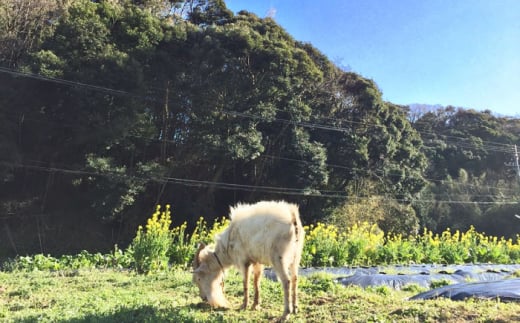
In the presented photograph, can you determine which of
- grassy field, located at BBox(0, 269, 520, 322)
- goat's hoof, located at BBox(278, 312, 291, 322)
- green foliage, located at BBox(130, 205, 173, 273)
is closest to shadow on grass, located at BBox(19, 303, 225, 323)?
grassy field, located at BBox(0, 269, 520, 322)

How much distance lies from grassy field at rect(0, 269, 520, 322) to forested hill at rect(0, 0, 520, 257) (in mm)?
9729

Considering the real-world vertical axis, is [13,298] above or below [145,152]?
below

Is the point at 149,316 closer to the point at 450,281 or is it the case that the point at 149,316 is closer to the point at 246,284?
the point at 246,284

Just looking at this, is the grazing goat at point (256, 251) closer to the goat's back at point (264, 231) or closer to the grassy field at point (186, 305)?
the goat's back at point (264, 231)

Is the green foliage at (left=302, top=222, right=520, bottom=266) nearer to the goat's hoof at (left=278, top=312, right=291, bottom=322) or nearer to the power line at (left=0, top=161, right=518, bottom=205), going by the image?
the goat's hoof at (left=278, top=312, right=291, bottom=322)

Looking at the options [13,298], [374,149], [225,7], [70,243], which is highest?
[225,7]

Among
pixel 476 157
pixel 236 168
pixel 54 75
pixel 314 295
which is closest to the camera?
pixel 314 295

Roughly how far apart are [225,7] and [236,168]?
9185mm

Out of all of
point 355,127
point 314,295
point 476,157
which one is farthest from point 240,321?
point 476,157

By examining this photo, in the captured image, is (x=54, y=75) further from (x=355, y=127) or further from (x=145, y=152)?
(x=355, y=127)

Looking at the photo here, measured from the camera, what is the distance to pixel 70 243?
59.3 feet

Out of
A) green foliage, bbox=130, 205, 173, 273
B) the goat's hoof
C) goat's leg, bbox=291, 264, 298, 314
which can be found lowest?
green foliage, bbox=130, 205, 173, 273

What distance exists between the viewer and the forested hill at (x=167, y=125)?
1595 centimetres

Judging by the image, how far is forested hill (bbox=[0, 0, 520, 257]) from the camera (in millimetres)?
15953
